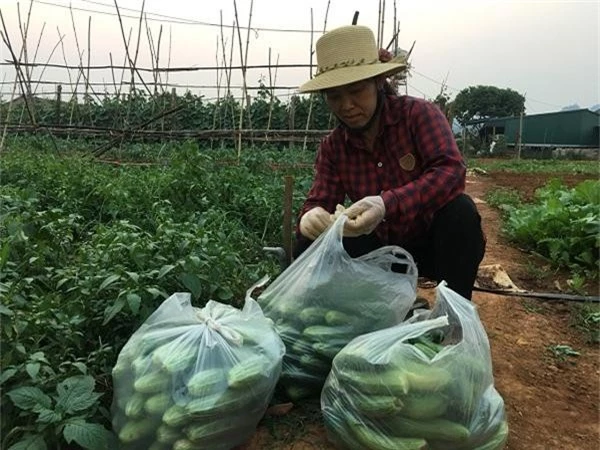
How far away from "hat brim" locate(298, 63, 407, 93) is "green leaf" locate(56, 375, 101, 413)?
1070 millimetres

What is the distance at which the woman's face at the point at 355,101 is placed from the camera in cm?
179

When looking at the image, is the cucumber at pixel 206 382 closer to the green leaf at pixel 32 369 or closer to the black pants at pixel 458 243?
the green leaf at pixel 32 369

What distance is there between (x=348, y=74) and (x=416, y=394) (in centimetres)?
99

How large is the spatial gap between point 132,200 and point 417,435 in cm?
239

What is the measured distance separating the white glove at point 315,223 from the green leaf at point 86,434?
86 cm

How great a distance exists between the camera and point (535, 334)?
8.25 ft

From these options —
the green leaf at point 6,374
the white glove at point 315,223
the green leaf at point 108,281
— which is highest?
the white glove at point 315,223

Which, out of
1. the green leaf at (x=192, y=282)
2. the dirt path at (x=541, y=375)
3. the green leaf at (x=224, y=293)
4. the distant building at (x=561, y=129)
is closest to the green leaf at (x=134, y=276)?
the green leaf at (x=192, y=282)

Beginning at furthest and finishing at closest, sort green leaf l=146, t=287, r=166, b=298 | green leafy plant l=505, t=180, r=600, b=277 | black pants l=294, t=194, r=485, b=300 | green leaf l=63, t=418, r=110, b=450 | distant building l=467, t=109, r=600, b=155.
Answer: distant building l=467, t=109, r=600, b=155 → green leafy plant l=505, t=180, r=600, b=277 → black pants l=294, t=194, r=485, b=300 → green leaf l=146, t=287, r=166, b=298 → green leaf l=63, t=418, r=110, b=450

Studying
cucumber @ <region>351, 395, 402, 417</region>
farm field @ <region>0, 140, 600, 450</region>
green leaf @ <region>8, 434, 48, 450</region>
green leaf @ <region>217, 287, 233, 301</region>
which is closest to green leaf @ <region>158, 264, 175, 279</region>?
farm field @ <region>0, 140, 600, 450</region>

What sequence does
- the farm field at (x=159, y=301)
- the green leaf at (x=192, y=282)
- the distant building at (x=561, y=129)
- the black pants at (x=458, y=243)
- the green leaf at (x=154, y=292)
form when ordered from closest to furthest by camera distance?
the farm field at (x=159, y=301), the green leaf at (x=154, y=292), the green leaf at (x=192, y=282), the black pants at (x=458, y=243), the distant building at (x=561, y=129)

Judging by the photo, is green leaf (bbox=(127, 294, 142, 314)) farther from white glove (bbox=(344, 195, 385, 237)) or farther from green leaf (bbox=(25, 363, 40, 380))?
white glove (bbox=(344, 195, 385, 237))

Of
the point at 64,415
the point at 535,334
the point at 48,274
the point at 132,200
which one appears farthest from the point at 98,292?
the point at 535,334

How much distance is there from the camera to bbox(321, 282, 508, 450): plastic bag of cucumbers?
124 cm
